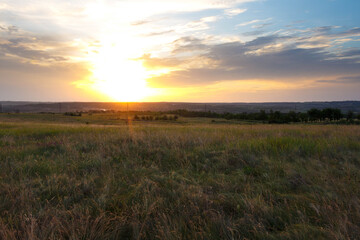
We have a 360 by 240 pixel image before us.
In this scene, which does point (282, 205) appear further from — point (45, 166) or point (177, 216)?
point (45, 166)

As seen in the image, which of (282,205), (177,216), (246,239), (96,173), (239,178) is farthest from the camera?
(96,173)

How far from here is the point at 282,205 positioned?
3467 mm

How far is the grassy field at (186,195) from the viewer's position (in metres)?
2.80

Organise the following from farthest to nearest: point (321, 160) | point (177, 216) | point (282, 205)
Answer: point (321, 160) → point (282, 205) → point (177, 216)

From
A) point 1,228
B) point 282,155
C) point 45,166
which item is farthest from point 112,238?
point 282,155

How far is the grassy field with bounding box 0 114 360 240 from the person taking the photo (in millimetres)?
2799

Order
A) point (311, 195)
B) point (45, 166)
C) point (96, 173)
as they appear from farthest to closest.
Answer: point (45, 166) < point (96, 173) < point (311, 195)

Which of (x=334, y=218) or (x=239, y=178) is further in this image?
(x=239, y=178)

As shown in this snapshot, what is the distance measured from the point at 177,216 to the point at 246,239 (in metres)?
1.04

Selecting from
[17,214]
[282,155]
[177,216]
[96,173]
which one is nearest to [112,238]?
[177,216]

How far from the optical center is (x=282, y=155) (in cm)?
647

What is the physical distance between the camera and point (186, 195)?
3.71m

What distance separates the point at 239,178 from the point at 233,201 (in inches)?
47.6

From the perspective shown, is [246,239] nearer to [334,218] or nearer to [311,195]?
[334,218]
